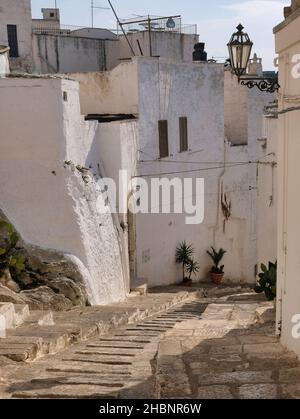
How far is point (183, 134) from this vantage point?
60.1 ft

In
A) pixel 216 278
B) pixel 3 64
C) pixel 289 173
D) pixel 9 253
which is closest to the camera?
pixel 289 173

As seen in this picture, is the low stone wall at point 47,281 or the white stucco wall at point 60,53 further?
the white stucco wall at point 60,53

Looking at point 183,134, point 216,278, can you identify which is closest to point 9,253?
point 183,134

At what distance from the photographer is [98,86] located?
57.2ft

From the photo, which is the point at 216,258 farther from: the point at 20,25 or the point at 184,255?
the point at 20,25

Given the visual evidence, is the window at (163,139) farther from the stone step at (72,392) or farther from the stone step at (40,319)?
the stone step at (72,392)

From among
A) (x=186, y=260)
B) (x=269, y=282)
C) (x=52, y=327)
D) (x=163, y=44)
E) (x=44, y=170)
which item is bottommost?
(x=186, y=260)

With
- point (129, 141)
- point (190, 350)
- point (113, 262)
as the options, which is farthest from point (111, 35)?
point (190, 350)

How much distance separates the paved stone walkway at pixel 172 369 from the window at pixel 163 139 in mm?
9995

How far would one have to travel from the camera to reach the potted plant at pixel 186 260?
59.9ft

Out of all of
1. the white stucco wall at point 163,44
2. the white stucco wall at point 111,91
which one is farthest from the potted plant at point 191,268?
the white stucco wall at point 163,44

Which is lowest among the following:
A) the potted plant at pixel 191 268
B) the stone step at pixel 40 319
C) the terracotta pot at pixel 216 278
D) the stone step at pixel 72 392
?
the terracotta pot at pixel 216 278

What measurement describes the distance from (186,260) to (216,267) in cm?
175
